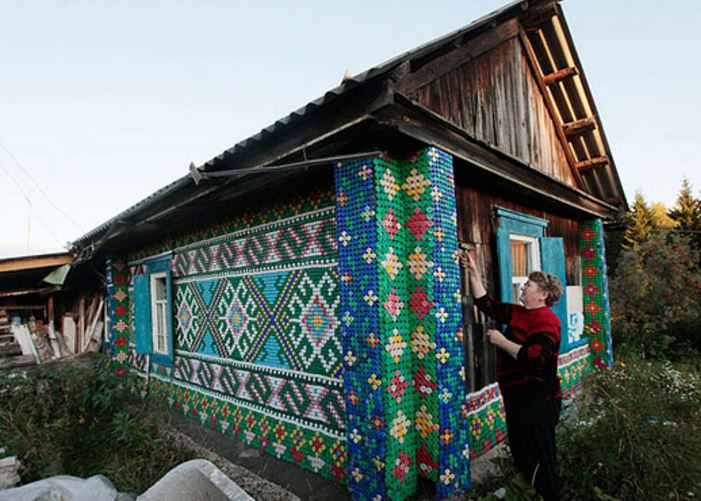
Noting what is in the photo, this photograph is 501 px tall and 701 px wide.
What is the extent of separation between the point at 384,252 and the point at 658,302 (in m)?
10.6

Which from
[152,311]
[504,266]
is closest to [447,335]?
[504,266]

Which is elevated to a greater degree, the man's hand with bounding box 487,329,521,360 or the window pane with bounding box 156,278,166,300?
the window pane with bounding box 156,278,166,300

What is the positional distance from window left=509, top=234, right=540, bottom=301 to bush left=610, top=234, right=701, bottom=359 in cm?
462

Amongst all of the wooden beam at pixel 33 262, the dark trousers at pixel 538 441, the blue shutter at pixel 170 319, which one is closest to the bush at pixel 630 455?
the dark trousers at pixel 538 441

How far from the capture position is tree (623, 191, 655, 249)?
21.2 metres

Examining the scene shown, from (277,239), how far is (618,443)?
3.66 metres

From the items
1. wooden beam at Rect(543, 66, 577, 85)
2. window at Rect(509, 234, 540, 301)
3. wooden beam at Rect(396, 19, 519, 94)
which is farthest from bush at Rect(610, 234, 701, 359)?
wooden beam at Rect(396, 19, 519, 94)

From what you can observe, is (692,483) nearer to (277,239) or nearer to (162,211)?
(277,239)

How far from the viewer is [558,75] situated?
20.2 feet

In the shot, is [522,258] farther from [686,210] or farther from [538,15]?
[686,210]

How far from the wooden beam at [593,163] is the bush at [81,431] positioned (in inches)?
291

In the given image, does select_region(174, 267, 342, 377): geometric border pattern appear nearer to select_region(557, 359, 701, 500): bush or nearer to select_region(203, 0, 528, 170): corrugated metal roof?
select_region(203, 0, 528, 170): corrugated metal roof

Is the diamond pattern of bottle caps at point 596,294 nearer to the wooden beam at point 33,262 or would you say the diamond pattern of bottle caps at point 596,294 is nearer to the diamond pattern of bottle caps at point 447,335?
the diamond pattern of bottle caps at point 447,335

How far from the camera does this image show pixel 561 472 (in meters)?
3.19
